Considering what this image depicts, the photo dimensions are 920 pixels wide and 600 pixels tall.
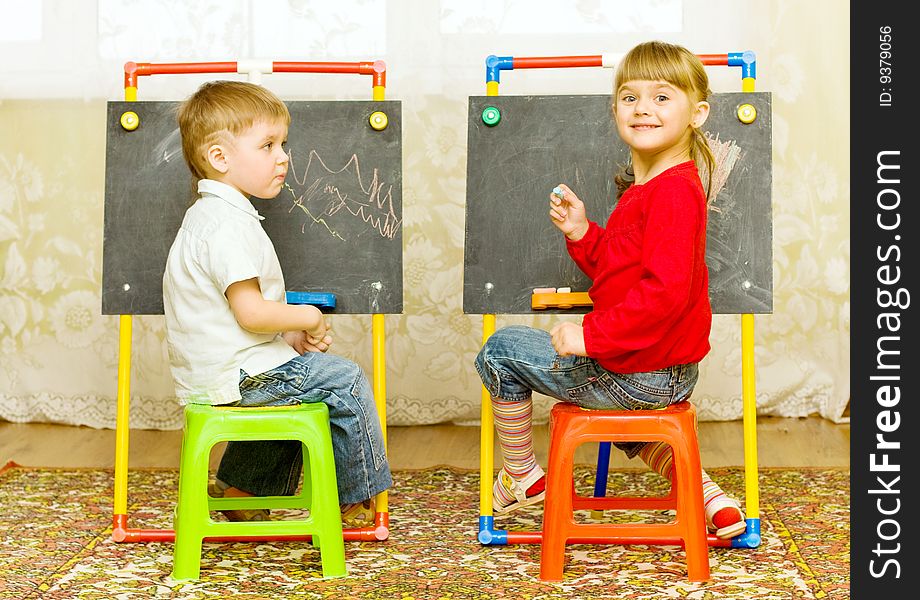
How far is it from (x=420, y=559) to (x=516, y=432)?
29 cm

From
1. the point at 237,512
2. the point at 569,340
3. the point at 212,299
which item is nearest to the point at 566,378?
the point at 569,340

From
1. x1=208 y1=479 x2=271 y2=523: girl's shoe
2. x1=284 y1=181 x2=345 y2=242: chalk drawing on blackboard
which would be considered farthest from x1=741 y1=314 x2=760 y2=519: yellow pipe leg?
x1=208 y1=479 x2=271 y2=523: girl's shoe

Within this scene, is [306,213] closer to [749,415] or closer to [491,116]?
[491,116]

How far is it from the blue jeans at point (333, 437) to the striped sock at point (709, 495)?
515 millimetres

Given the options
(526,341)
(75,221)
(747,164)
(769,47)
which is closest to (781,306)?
(769,47)

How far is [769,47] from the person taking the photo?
3.19 metres

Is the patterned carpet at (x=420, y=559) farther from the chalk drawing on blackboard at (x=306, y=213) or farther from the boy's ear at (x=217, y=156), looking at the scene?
the boy's ear at (x=217, y=156)

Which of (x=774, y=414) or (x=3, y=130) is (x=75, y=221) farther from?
(x=774, y=414)

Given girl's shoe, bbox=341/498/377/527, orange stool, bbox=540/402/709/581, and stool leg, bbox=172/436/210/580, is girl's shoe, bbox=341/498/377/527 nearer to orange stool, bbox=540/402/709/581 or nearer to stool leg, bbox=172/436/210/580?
stool leg, bbox=172/436/210/580

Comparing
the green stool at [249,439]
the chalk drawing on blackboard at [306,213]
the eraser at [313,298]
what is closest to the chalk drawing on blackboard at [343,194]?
the chalk drawing on blackboard at [306,213]

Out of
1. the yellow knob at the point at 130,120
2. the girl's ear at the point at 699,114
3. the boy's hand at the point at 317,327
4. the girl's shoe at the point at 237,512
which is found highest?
the yellow knob at the point at 130,120

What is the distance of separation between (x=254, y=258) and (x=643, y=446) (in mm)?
838

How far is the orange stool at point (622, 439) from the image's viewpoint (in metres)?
1.97

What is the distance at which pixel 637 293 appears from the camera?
1.90 meters
